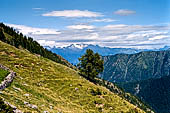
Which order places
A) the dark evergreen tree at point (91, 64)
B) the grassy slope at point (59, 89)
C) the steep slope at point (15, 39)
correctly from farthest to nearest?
the steep slope at point (15, 39) → the dark evergreen tree at point (91, 64) → the grassy slope at point (59, 89)

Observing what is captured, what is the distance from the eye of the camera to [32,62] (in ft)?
194

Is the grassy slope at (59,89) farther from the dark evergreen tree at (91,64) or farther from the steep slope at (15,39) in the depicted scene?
the steep slope at (15,39)

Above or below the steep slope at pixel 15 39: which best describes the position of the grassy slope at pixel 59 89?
below

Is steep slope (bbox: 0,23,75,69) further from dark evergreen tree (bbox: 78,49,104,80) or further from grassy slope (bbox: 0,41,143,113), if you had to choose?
grassy slope (bbox: 0,41,143,113)

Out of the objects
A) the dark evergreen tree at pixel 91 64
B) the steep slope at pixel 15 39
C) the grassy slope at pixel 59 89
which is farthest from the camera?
the steep slope at pixel 15 39

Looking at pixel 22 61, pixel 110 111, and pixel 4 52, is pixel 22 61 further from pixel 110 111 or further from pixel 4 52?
pixel 110 111

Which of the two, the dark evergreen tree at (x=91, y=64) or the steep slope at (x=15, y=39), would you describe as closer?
the dark evergreen tree at (x=91, y=64)

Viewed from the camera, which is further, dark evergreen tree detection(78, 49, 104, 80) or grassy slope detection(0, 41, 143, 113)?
dark evergreen tree detection(78, 49, 104, 80)

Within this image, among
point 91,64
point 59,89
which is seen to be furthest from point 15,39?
point 59,89

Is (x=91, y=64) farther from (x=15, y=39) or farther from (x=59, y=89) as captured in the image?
(x=15, y=39)

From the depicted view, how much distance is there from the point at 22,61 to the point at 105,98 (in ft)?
87.8

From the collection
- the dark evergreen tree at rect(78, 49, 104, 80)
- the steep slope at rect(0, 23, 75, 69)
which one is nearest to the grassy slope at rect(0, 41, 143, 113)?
the dark evergreen tree at rect(78, 49, 104, 80)

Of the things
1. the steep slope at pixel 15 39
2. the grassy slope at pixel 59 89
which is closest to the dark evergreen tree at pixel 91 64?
the grassy slope at pixel 59 89

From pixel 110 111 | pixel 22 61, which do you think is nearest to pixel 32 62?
pixel 22 61
